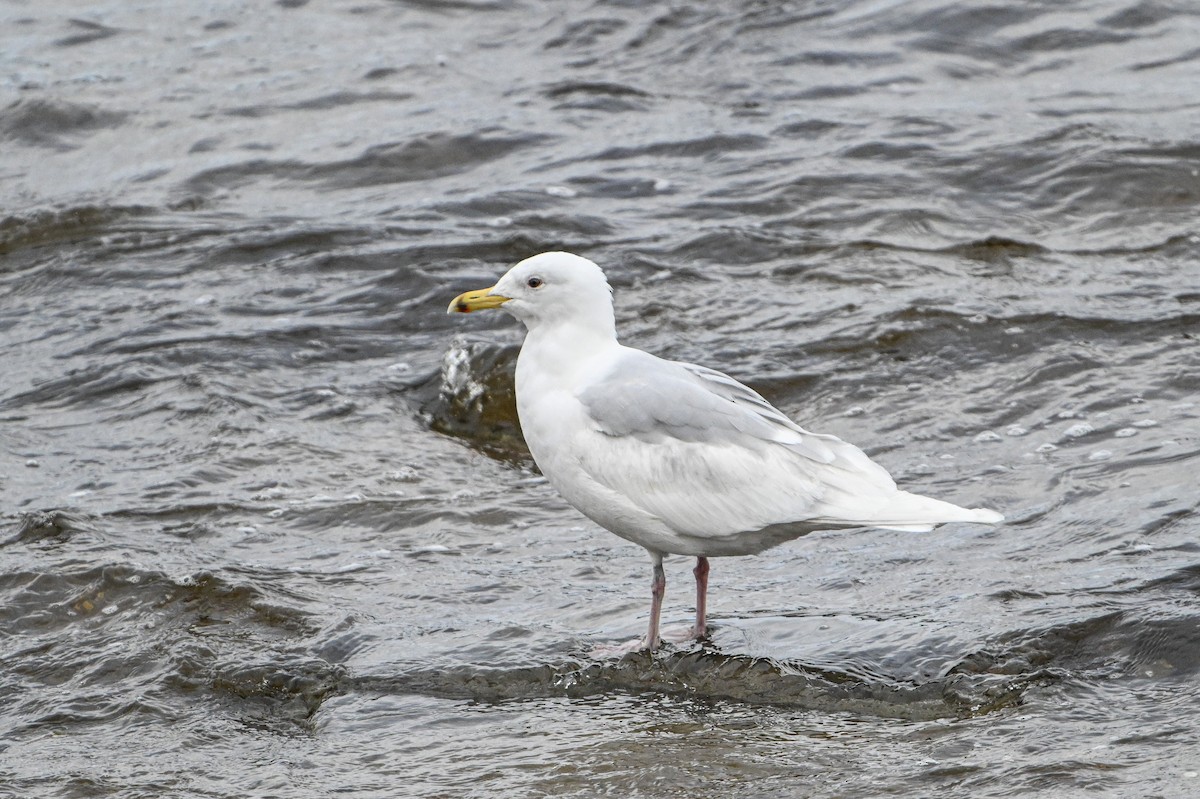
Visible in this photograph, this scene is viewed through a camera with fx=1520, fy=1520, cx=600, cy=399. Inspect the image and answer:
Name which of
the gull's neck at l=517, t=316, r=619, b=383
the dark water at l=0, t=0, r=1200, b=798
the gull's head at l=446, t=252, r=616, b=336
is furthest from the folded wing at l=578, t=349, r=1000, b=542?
the dark water at l=0, t=0, r=1200, b=798

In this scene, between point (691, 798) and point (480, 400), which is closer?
point (691, 798)

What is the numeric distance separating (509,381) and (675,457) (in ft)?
11.0

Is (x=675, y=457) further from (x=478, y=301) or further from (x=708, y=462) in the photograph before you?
(x=478, y=301)

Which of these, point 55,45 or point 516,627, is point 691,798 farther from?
point 55,45

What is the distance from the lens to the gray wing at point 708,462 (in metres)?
5.36

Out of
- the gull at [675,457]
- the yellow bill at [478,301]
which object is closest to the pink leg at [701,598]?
the gull at [675,457]

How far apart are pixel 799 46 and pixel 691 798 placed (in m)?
9.98

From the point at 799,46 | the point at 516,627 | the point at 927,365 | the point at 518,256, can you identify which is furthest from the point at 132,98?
the point at 516,627

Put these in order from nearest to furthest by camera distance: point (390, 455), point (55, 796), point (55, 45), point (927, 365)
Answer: point (55, 796), point (390, 455), point (927, 365), point (55, 45)

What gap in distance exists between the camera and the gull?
17.6 ft

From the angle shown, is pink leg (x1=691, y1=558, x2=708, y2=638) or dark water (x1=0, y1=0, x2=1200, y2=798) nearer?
dark water (x1=0, y1=0, x2=1200, y2=798)

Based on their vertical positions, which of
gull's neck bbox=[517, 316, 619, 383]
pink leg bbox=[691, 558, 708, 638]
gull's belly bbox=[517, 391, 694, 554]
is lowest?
pink leg bbox=[691, 558, 708, 638]

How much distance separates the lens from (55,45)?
14.8 m

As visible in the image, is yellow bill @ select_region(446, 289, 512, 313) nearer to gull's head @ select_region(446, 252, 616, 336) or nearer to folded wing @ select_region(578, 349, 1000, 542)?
gull's head @ select_region(446, 252, 616, 336)
